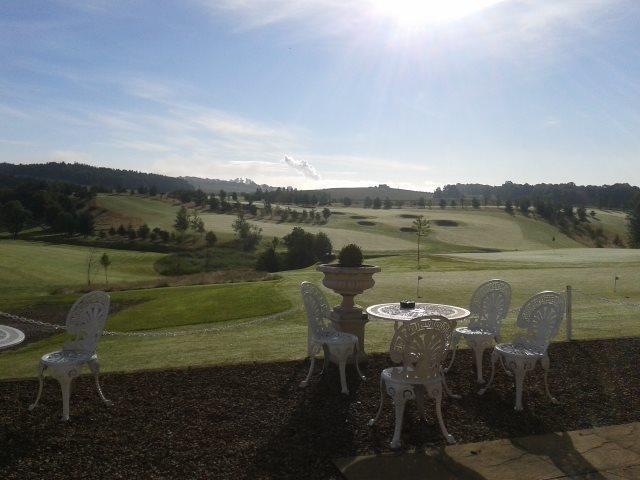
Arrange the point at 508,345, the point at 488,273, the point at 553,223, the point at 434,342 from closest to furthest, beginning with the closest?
the point at 434,342 → the point at 508,345 → the point at 488,273 → the point at 553,223

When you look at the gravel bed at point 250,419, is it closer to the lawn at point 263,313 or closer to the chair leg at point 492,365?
the chair leg at point 492,365

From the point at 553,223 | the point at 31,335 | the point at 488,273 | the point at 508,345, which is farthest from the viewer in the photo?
the point at 553,223

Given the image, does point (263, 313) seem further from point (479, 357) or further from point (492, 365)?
point (492, 365)

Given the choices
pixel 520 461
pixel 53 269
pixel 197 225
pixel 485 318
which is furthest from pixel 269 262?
pixel 520 461

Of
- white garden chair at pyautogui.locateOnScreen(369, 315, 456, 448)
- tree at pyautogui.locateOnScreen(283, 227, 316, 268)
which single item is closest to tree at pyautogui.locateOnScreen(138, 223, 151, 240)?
tree at pyautogui.locateOnScreen(283, 227, 316, 268)

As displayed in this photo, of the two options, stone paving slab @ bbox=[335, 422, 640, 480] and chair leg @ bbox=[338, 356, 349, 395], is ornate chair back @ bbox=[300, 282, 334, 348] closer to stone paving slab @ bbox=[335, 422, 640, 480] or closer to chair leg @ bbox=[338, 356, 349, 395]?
chair leg @ bbox=[338, 356, 349, 395]

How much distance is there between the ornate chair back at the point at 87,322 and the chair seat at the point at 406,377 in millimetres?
3641

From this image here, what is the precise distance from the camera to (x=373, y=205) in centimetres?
15588

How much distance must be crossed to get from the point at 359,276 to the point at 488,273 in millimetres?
20888

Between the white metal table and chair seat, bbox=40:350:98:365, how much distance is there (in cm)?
395

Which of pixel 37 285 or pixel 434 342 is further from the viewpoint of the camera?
pixel 37 285

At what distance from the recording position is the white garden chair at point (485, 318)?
26.7ft

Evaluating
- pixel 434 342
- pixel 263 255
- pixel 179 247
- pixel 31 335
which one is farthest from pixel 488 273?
pixel 179 247

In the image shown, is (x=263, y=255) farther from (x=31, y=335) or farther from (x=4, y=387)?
(x=4, y=387)
